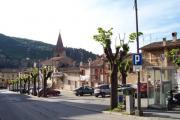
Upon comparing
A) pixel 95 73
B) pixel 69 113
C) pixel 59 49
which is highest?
pixel 59 49

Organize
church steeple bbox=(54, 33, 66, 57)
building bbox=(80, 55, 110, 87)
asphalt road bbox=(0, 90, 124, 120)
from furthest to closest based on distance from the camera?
church steeple bbox=(54, 33, 66, 57)
building bbox=(80, 55, 110, 87)
asphalt road bbox=(0, 90, 124, 120)

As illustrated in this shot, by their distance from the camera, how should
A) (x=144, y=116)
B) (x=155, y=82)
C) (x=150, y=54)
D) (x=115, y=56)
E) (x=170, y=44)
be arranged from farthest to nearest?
(x=150, y=54), (x=170, y=44), (x=115, y=56), (x=155, y=82), (x=144, y=116)

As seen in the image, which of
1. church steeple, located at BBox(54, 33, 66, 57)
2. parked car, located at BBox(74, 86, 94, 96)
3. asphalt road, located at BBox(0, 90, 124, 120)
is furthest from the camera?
church steeple, located at BBox(54, 33, 66, 57)

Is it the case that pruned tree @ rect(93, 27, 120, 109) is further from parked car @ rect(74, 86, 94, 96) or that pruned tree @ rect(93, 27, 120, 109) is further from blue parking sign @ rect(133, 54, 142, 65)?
parked car @ rect(74, 86, 94, 96)

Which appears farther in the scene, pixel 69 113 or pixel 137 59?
pixel 69 113

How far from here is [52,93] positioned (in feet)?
240

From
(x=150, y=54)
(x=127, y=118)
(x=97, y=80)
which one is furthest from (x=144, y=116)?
(x=97, y=80)

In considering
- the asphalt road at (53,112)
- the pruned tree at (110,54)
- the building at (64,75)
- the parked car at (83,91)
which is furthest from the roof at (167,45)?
the building at (64,75)

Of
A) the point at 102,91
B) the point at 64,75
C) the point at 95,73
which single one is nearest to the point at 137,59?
the point at 102,91

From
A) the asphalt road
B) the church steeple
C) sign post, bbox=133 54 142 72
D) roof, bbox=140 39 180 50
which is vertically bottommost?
the asphalt road

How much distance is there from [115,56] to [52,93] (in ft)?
145

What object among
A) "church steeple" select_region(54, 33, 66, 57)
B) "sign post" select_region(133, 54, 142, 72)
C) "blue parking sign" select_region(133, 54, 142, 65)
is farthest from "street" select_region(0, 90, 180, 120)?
"church steeple" select_region(54, 33, 66, 57)

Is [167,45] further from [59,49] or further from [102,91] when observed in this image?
[59,49]

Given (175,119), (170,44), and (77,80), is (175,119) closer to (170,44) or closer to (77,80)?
(170,44)
